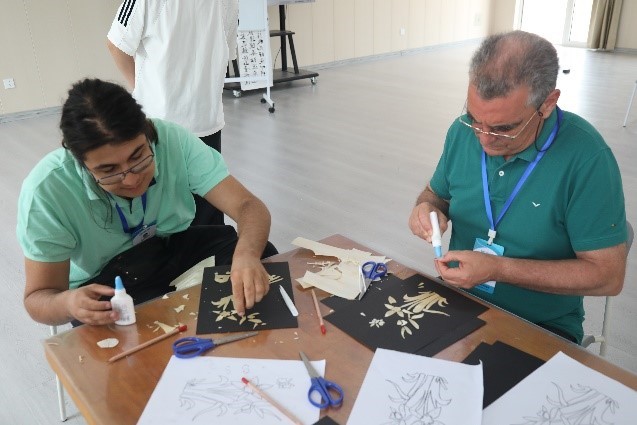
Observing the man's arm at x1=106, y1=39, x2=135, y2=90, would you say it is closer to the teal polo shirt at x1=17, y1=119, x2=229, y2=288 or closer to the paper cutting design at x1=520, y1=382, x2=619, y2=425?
the teal polo shirt at x1=17, y1=119, x2=229, y2=288

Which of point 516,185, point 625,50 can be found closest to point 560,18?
point 625,50

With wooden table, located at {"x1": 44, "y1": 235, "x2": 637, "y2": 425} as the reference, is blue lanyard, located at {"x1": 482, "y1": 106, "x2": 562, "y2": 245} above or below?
above

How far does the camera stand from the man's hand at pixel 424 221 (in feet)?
4.50

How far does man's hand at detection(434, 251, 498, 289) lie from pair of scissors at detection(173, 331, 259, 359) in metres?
0.44

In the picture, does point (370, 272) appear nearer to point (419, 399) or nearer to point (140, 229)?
point (419, 399)

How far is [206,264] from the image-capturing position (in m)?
1.58

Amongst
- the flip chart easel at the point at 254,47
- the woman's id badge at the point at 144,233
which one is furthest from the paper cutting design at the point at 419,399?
the flip chart easel at the point at 254,47

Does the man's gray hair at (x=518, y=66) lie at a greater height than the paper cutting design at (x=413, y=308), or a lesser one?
greater

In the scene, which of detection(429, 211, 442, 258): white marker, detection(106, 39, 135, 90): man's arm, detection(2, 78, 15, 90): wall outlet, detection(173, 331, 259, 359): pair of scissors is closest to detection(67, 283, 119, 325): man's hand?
detection(173, 331, 259, 359): pair of scissors

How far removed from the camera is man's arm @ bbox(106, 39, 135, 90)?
2.31 m

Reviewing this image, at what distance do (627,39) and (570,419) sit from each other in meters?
9.19

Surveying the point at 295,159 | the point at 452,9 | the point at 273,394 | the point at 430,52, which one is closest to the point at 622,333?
the point at 273,394

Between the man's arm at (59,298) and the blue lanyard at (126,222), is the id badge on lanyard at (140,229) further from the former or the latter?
the man's arm at (59,298)

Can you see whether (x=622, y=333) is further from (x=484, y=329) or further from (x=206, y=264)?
(x=206, y=264)
